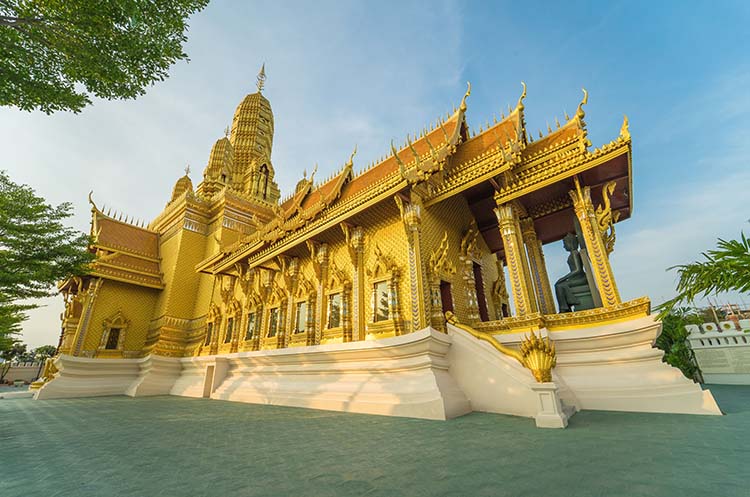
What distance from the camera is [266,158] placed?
20.7 meters

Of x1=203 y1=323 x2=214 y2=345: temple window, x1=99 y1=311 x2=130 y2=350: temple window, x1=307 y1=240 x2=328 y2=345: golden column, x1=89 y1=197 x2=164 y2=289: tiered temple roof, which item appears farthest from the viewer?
x1=89 y1=197 x2=164 y2=289: tiered temple roof

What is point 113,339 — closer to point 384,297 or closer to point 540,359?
point 384,297

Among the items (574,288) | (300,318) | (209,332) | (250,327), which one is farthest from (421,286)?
(209,332)

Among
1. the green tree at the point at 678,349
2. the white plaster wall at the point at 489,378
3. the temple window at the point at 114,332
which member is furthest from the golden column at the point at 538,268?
the temple window at the point at 114,332

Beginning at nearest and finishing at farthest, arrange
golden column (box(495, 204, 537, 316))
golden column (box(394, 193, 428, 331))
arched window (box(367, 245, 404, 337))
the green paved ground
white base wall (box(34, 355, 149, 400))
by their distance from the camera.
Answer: the green paved ground, golden column (box(495, 204, 537, 316)), golden column (box(394, 193, 428, 331)), arched window (box(367, 245, 404, 337)), white base wall (box(34, 355, 149, 400))

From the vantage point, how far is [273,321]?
30.9 feet

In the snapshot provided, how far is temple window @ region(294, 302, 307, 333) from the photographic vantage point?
27.2ft

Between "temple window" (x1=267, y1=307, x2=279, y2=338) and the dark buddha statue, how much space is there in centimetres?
729

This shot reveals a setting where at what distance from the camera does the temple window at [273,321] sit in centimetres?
917

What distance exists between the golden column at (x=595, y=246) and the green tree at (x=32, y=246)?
11898 millimetres

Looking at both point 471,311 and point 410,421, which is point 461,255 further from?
point 410,421

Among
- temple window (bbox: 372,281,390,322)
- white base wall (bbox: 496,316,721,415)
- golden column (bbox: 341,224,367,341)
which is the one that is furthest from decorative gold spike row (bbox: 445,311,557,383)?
golden column (bbox: 341,224,367,341)

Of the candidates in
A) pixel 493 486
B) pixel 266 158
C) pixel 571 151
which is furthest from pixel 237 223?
pixel 493 486

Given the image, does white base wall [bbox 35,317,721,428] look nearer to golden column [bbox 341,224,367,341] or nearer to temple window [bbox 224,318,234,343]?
golden column [bbox 341,224,367,341]
